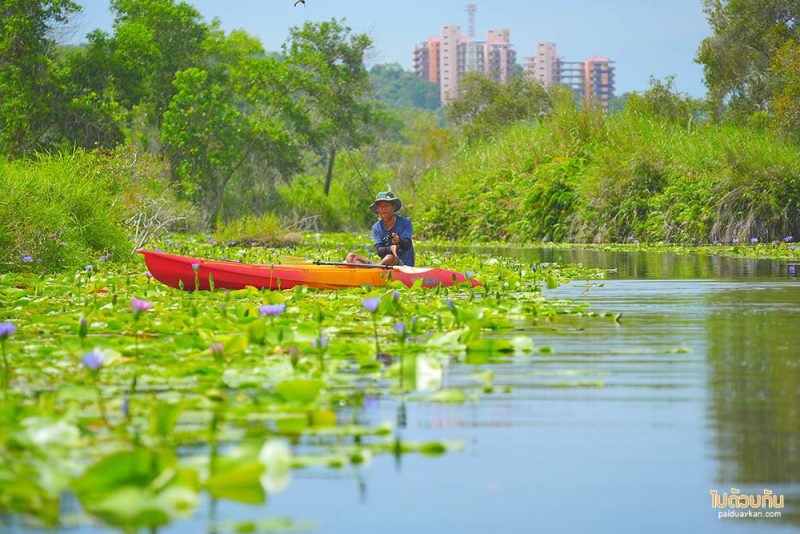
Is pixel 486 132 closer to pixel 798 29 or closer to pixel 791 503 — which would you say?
pixel 798 29

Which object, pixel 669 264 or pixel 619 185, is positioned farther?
pixel 619 185

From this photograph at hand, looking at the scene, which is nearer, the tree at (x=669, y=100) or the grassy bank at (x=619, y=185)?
the grassy bank at (x=619, y=185)

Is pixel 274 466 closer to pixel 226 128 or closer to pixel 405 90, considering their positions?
pixel 226 128

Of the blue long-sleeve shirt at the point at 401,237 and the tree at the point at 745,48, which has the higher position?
the tree at the point at 745,48

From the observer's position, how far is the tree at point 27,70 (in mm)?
33688

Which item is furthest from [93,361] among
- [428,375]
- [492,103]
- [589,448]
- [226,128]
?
[492,103]

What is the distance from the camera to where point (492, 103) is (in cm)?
5034

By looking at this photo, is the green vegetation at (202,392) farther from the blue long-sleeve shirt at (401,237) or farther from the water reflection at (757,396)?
the blue long-sleeve shirt at (401,237)

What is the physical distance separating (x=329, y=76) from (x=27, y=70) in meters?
13.6

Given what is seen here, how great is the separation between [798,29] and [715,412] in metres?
32.7

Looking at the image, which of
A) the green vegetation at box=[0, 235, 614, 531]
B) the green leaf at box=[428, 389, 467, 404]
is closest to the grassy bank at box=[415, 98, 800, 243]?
the green vegetation at box=[0, 235, 614, 531]

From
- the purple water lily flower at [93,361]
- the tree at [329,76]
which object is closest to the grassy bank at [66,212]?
the purple water lily flower at [93,361]

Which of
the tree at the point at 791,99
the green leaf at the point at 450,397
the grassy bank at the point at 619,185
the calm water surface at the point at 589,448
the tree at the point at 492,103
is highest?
the tree at the point at 492,103

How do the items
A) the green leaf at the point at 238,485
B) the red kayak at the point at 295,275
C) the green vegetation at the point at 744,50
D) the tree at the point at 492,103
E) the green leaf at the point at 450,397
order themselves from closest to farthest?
1. the green leaf at the point at 238,485
2. the green leaf at the point at 450,397
3. the red kayak at the point at 295,275
4. the green vegetation at the point at 744,50
5. the tree at the point at 492,103
